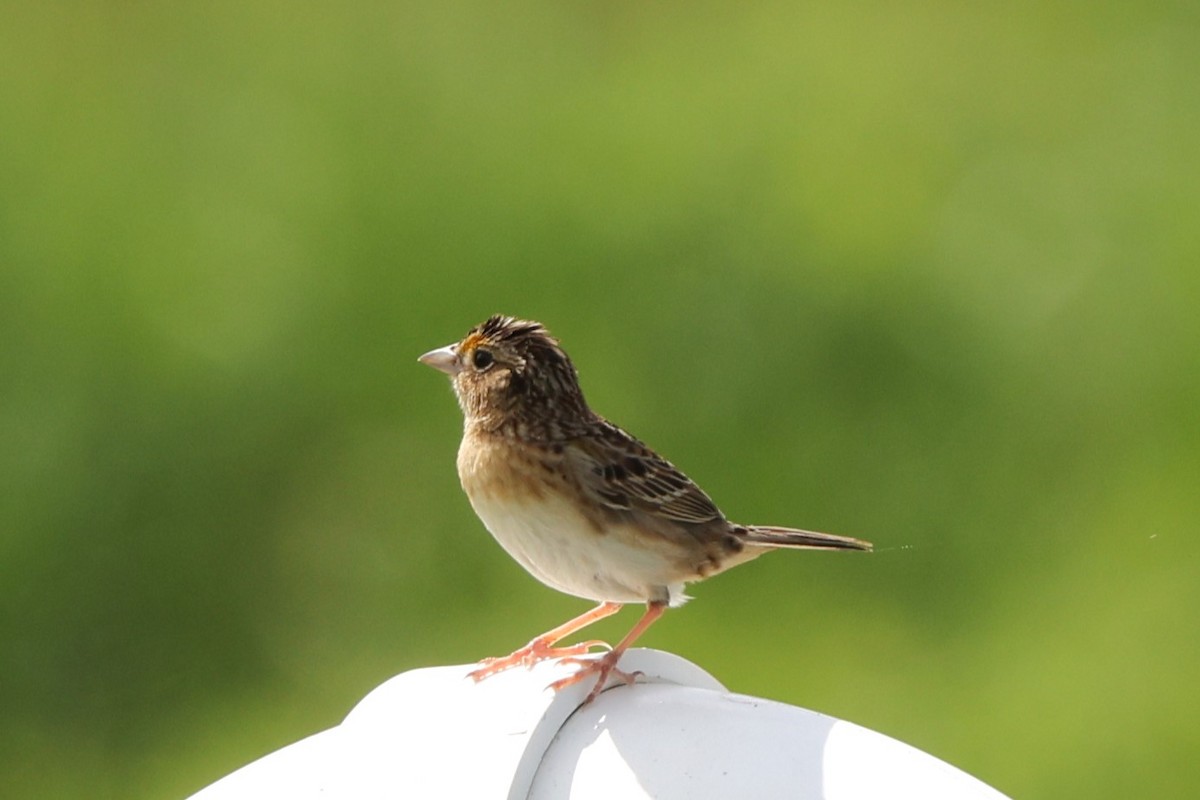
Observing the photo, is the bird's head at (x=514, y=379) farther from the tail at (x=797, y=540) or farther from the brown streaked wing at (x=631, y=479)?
the tail at (x=797, y=540)

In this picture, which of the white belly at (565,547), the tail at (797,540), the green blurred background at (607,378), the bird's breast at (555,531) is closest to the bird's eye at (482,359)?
the bird's breast at (555,531)

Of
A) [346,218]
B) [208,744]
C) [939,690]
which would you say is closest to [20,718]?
[208,744]

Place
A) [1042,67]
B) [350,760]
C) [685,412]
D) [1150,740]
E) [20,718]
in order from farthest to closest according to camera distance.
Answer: [1042,67] < [685,412] < [20,718] < [1150,740] < [350,760]

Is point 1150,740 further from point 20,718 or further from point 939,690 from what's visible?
point 20,718

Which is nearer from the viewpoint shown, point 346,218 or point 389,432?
point 389,432

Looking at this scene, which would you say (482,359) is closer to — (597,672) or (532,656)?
(532,656)

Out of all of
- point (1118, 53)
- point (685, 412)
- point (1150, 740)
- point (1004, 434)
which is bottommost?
point (1150, 740)

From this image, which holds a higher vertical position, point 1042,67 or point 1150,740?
point 1042,67
